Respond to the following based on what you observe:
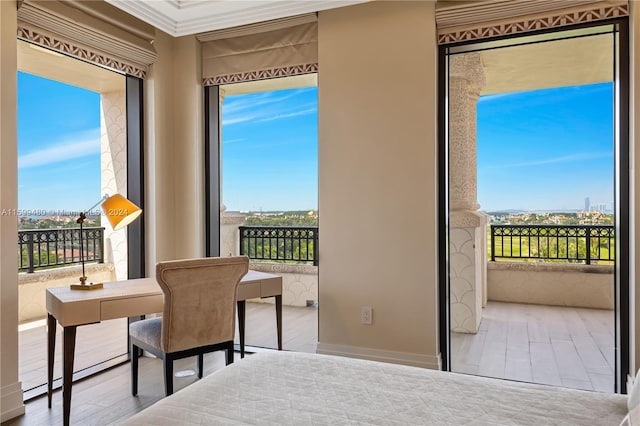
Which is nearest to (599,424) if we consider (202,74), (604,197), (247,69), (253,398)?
(253,398)

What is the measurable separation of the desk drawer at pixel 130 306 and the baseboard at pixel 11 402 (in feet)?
2.17

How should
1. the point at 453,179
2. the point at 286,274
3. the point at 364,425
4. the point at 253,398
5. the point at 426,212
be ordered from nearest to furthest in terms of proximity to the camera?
the point at 364,425
the point at 253,398
the point at 426,212
the point at 453,179
the point at 286,274

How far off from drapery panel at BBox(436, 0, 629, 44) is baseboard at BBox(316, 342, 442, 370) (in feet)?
7.07

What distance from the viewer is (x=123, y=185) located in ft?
16.3

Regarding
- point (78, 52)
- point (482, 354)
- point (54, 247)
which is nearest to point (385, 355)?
point (482, 354)

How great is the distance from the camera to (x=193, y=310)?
7.79 feet

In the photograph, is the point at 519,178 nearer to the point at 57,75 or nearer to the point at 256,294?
the point at 256,294

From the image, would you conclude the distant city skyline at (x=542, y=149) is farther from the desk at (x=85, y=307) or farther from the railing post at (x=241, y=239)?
the railing post at (x=241, y=239)

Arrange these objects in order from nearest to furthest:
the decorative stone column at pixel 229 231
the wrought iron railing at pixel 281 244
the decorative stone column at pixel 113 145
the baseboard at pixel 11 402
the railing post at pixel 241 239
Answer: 1. the baseboard at pixel 11 402
2. the decorative stone column at pixel 229 231
3. the railing post at pixel 241 239
4. the wrought iron railing at pixel 281 244
5. the decorative stone column at pixel 113 145

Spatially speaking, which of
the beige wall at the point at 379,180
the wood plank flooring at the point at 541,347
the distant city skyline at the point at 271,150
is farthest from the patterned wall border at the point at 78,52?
the wood plank flooring at the point at 541,347

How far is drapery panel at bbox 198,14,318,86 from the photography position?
10.9 feet

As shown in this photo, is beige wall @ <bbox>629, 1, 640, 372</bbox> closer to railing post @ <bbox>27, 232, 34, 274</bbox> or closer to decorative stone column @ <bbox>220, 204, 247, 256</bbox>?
decorative stone column @ <bbox>220, 204, 247, 256</bbox>

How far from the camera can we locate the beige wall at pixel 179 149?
11.7ft

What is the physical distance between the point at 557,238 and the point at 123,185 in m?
4.65
